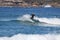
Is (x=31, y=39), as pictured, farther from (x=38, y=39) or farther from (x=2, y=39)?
(x=2, y=39)

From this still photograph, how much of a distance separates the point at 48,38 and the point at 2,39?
2.07 metres

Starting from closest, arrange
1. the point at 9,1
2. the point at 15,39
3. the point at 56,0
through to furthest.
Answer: the point at 15,39
the point at 9,1
the point at 56,0

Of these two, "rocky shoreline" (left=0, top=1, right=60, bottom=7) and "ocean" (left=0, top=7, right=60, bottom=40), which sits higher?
"ocean" (left=0, top=7, right=60, bottom=40)

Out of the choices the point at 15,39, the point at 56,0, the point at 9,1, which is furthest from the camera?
the point at 56,0

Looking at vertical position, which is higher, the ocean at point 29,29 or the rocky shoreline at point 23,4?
the ocean at point 29,29

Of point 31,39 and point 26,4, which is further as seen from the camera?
point 26,4

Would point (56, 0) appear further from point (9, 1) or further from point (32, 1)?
point (9, 1)

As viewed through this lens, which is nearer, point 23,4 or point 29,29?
point 29,29

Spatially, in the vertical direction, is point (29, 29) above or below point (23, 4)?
above

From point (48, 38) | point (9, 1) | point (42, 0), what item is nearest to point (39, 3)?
point (42, 0)

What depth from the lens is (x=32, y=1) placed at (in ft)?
438

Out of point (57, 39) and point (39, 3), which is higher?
point (57, 39)

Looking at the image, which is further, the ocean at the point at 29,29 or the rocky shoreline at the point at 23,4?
the rocky shoreline at the point at 23,4

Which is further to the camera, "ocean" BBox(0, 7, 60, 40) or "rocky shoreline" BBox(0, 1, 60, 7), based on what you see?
"rocky shoreline" BBox(0, 1, 60, 7)
